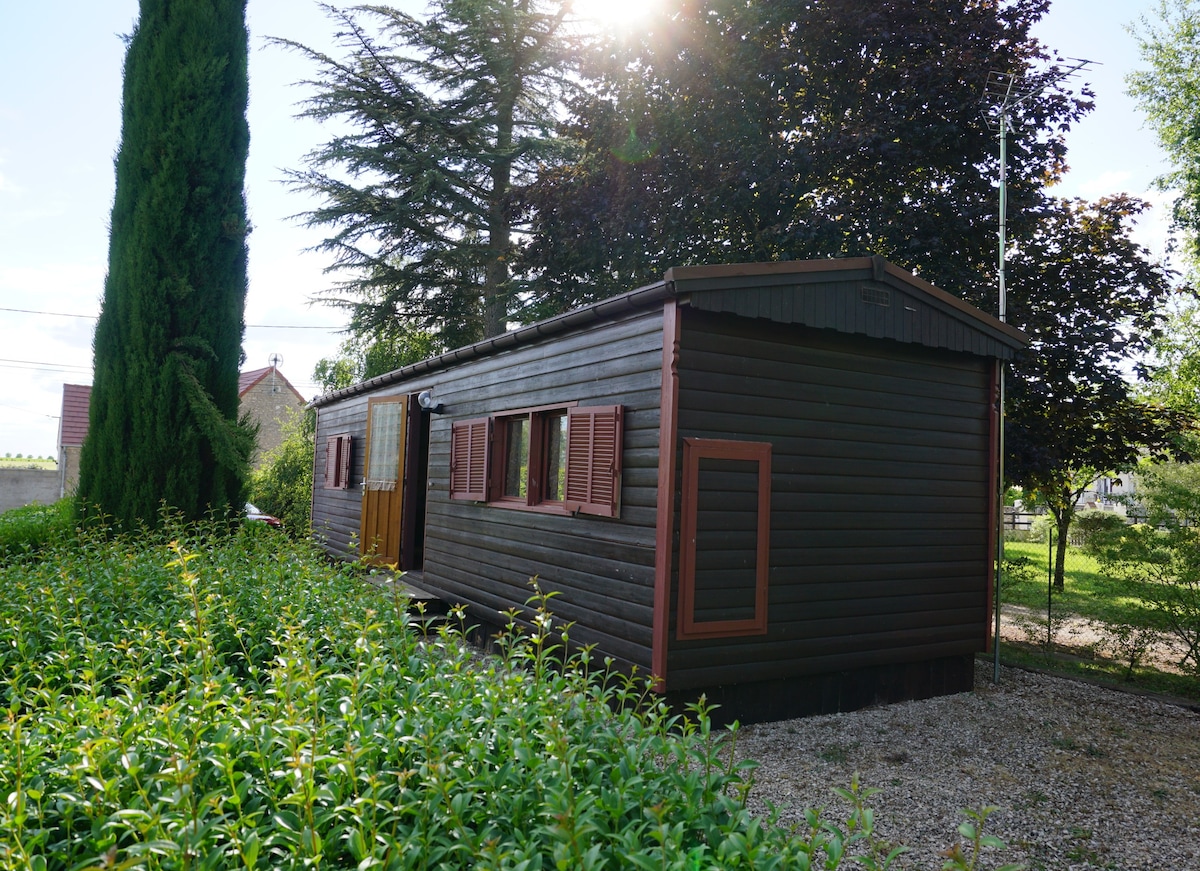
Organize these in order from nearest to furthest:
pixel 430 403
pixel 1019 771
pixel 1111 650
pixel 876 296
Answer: pixel 1019 771 → pixel 876 296 → pixel 430 403 → pixel 1111 650

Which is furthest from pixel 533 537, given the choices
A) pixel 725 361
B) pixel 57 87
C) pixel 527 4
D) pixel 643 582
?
pixel 527 4

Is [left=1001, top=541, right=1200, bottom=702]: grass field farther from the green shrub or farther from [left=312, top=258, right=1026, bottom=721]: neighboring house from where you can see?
the green shrub

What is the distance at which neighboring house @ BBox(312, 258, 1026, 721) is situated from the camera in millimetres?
4695

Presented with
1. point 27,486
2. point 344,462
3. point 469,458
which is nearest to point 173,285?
point 344,462

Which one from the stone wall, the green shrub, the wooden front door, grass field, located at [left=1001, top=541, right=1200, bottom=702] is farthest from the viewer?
the stone wall

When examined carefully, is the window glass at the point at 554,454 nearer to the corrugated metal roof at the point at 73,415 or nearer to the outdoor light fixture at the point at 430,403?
the outdoor light fixture at the point at 430,403

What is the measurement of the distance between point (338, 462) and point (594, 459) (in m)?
6.56

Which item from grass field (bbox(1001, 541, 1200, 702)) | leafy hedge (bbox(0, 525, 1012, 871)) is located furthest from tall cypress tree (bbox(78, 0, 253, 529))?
grass field (bbox(1001, 541, 1200, 702))

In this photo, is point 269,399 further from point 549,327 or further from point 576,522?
point 576,522

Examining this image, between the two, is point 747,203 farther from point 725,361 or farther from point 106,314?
point 106,314

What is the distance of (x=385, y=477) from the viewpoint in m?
8.90

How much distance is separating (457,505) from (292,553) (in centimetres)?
213

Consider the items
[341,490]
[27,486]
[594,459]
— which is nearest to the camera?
[594,459]

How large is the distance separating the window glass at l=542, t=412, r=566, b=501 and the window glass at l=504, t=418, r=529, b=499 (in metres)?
0.32
